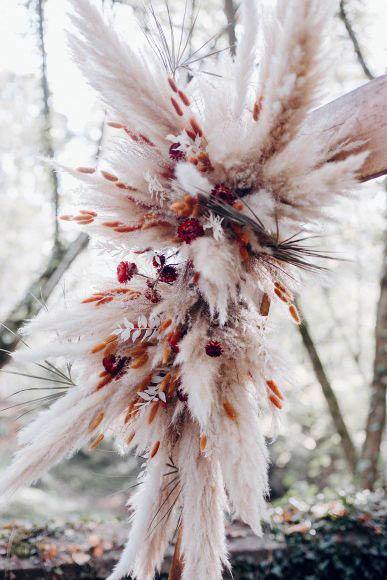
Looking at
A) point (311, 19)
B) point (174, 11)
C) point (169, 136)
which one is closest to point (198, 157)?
point (169, 136)

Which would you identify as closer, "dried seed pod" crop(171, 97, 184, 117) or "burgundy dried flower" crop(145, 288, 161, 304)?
"dried seed pod" crop(171, 97, 184, 117)

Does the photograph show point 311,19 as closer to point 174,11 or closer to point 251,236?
point 251,236

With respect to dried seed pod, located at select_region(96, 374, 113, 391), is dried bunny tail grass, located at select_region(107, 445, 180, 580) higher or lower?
lower

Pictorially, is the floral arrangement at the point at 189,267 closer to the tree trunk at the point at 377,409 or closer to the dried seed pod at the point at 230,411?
the dried seed pod at the point at 230,411

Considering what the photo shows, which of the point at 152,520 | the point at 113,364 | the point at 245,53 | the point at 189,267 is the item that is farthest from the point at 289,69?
the point at 152,520

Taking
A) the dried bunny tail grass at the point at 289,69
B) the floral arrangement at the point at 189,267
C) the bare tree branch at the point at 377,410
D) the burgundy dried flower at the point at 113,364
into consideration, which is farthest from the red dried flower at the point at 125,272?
the bare tree branch at the point at 377,410

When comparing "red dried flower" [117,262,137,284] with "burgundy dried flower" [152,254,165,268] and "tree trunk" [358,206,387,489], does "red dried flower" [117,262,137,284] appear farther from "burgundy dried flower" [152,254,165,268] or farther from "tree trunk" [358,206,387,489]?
"tree trunk" [358,206,387,489]

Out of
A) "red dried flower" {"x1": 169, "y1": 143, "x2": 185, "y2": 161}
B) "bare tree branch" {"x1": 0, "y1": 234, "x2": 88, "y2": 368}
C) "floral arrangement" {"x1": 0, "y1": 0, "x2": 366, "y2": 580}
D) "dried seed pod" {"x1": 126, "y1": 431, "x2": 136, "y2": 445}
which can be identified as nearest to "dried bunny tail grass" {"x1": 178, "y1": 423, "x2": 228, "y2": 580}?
"floral arrangement" {"x1": 0, "y1": 0, "x2": 366, "y2": 580}
